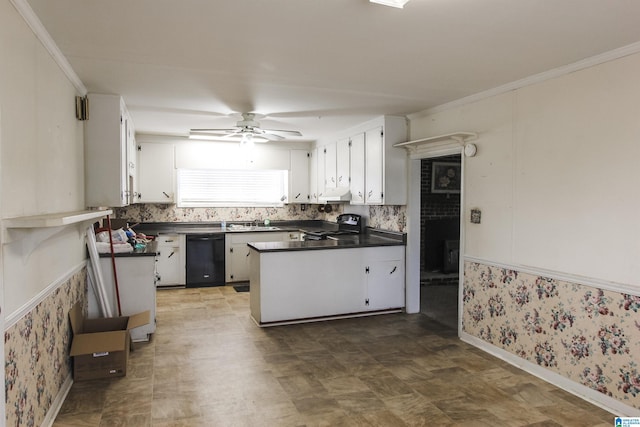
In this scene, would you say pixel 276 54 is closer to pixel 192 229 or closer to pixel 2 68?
pixel 2 68

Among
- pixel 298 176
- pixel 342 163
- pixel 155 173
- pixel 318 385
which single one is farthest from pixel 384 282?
pixel 155 173

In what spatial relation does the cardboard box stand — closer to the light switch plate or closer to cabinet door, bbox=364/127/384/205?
cabinet door, bbox=364/127/384/205

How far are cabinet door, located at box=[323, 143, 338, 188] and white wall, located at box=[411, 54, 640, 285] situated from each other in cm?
233

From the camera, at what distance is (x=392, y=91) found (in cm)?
367

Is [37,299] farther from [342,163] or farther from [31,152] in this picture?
[342,163]

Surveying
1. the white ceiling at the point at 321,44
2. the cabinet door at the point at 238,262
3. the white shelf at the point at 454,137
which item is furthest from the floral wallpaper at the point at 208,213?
the white shelf at the point at 454,137

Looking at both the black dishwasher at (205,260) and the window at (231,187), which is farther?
the window at (231,187)

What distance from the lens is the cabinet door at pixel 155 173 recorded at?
6.16 m

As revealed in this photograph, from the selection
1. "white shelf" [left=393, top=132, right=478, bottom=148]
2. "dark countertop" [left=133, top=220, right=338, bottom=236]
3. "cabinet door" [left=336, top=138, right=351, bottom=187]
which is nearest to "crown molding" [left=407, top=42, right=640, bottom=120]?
"white shelf" [left=393, top=132, right=478, bottom=148]

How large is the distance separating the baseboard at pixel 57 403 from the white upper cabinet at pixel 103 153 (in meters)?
1.45

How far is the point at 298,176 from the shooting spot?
22.8 ft

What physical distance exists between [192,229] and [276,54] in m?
4.37

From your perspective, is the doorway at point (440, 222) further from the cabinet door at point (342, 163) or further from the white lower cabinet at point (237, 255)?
the white lower cabinet at point (237, 255)

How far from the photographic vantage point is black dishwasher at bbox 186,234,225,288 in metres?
6.17
